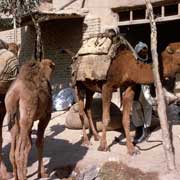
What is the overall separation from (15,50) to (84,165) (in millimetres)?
2186

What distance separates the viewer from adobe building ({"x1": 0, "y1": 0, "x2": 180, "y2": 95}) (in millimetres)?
12125

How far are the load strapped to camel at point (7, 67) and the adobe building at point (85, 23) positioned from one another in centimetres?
546

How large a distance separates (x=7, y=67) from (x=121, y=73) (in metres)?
2.18

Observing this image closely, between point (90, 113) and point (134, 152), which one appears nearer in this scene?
point (134, 152)

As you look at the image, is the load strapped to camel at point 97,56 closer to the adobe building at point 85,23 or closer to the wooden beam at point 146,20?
the wooden beam at point 146,20

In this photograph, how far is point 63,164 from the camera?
8.12 meters

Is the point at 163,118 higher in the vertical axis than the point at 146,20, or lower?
lower

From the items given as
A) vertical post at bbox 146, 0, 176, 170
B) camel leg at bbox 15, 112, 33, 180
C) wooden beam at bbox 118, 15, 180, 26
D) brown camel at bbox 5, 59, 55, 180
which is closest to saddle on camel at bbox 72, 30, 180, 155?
vertical post at bbox 146, 0, 176, 170

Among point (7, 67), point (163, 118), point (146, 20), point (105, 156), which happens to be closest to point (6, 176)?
point (7, 67)

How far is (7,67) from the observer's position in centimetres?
701

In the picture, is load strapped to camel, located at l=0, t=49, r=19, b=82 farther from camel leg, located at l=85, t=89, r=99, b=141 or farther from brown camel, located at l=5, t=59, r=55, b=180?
camel leg, located at l=85, t=89, r=99, b=141

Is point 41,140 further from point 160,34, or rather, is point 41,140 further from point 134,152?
point 160,34

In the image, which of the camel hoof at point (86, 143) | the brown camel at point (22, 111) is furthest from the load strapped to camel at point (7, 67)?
the camel hoof at point (86, 143)

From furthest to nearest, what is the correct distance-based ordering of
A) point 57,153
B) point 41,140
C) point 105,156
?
point 57,153 < point 105,156 < point 41,140
